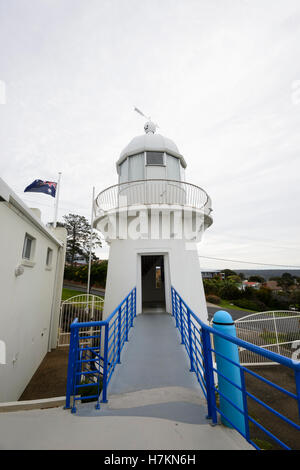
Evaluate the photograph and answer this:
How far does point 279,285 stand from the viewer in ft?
155

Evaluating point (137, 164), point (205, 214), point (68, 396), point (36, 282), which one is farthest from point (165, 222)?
point (68, 396)

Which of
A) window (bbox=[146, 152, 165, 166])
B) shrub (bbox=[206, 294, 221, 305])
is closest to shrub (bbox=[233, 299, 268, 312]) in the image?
shrub (bbox=[206, 294, 221, 305])

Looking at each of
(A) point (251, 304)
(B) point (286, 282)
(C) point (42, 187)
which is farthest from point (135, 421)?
(B) point (286, 282)

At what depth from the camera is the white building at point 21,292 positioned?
3859 mm

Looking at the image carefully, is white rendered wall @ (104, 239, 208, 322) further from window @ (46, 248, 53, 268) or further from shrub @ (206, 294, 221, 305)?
shrub @ (206, 294, 221, 305)

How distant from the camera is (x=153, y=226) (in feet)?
23.3

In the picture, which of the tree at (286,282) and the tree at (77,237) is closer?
the tree at (77,237)

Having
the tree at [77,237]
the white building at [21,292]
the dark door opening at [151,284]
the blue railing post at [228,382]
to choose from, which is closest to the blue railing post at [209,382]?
the blue railing post at [228,382]

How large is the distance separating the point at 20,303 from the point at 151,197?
16.9ft

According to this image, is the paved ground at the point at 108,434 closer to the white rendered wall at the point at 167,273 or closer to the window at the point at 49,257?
the white rendered wall at the point at 167,273

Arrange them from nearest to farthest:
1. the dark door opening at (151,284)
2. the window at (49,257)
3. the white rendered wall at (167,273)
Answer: the white rendered wall at (167,273), the window at (49,257), the dark door opening at (151,284)

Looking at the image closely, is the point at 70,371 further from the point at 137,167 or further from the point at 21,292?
the point at 137,167

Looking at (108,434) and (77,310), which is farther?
(77,310)

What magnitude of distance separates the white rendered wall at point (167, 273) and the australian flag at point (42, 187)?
417cm
